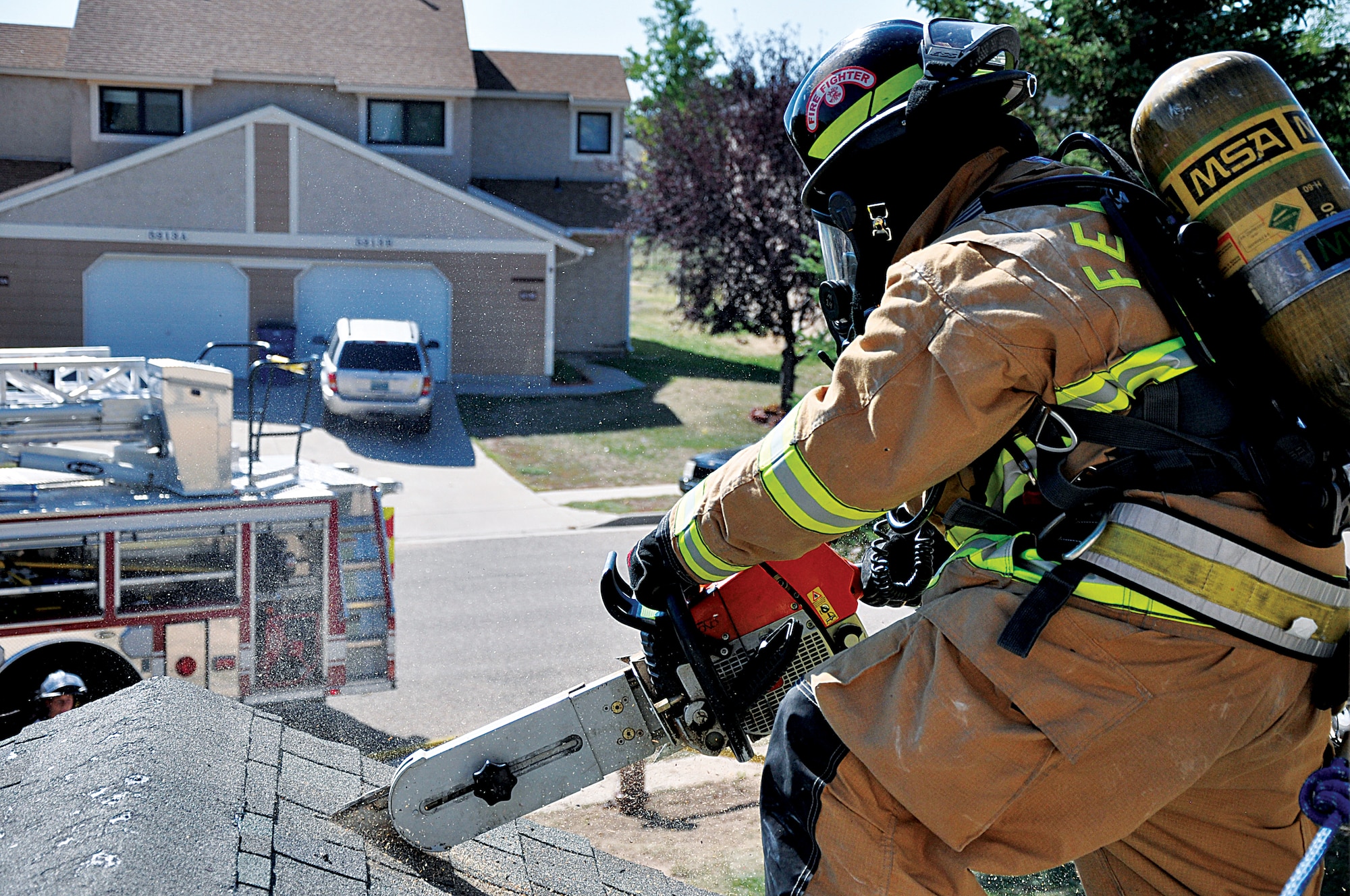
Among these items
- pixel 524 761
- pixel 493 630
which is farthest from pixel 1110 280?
pixel 493 630

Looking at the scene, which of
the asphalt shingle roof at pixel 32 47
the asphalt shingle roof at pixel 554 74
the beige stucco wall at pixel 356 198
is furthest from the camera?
the asphalt shingle roof at pixel 554 74

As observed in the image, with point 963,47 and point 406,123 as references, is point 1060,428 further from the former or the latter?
point 406,123

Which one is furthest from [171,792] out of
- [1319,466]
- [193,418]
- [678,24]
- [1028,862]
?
[678,24]

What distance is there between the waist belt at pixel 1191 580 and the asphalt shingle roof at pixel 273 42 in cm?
2041

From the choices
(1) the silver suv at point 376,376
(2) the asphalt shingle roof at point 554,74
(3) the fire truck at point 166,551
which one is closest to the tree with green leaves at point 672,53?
(2) the asphalt shingle roof at point 554,74

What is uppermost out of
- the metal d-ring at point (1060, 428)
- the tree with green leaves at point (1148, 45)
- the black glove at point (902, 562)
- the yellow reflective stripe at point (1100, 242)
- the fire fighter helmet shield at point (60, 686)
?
the tree with green leaves at point (1148, 45)

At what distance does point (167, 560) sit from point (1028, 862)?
4912 millimetres

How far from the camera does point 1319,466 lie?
1.90m

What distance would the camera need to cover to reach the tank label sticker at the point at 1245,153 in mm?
1988

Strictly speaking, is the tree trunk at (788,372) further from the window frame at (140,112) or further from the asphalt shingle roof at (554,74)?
the window frame at (140,112)

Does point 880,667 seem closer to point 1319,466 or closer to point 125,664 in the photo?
point 1319,466

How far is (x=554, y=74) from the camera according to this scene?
24094 mm

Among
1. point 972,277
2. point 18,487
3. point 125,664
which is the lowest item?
point 125,664

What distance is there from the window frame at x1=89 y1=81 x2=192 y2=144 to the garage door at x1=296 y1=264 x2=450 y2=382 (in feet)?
11.2
